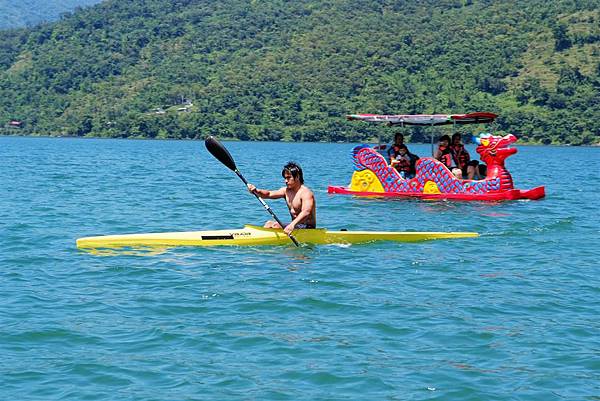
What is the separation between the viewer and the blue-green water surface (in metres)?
8.84

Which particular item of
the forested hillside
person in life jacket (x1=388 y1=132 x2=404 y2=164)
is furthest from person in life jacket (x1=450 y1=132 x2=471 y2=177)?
the forested hillside

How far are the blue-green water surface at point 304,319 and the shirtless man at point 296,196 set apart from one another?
1.60ft

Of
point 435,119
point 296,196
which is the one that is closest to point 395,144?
point 435,119

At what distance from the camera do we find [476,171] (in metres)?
26.2

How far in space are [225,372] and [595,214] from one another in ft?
57.9

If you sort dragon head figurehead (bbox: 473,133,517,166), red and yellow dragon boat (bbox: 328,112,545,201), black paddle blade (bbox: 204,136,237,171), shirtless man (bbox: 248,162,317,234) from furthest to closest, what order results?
red and yellow dragon boat (bbox: 328,112,545,201) → dragon head figurehead (bbox: 473,133,517,166) → black paddle blade (bbox: 204,136,237,171) → shirtless man (bbox: 248,162,317,234)

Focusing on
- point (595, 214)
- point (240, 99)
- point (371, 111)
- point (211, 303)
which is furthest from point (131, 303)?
point (240, 99)

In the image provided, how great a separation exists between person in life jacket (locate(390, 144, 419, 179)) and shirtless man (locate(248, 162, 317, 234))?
35.8 feet

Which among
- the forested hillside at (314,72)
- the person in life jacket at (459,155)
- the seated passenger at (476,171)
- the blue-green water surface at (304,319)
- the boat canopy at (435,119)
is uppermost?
the forested hillside at (314,72)

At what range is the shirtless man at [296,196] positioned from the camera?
15586mm

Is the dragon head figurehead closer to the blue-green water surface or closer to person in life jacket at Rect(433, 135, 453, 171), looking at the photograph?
person in life jacket at Rect(433, 135, 453, 171)

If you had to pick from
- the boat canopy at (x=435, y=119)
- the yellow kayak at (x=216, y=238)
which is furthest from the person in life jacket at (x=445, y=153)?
the yellow kayak at (x=216, y=238)

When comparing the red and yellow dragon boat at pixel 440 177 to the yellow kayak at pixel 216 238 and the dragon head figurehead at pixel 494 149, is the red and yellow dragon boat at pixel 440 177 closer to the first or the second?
the dragon head figurehead at pixel 494 149

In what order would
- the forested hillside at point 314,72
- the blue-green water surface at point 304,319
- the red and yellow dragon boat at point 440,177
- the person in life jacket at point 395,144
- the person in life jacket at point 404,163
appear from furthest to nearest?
the forested hillside at point 314,72, the person in life jacket at point 404,163, the person in life jacket at point 395,144, the red and yellow dragon boat at point 440,177, the blue-green water surface at point 304,319
